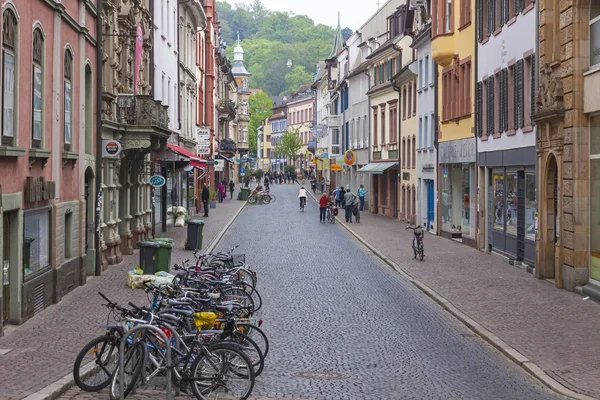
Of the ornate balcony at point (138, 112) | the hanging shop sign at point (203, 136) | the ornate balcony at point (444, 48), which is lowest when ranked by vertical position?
the ornate balcony at point (138, 112)

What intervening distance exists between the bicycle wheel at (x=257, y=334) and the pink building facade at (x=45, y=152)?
3.94 metres

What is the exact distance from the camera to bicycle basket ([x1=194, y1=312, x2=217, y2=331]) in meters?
11.7

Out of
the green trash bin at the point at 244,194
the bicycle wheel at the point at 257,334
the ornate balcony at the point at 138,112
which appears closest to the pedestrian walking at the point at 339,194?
the green trash bin at the point at 244,194

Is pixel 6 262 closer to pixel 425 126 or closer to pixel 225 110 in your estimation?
pixel 425 126

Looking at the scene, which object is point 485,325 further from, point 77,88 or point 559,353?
point 77,88

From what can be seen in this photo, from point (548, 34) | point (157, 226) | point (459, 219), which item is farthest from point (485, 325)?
point (157, 226)

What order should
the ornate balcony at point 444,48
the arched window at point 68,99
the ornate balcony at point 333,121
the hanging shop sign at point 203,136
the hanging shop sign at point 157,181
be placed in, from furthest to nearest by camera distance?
the ornate balcony at point 333,121
the hanging shop sign at point 203,136
the ornate balcony at point 444,48
the hanging shop sign at point 157,181
the arched window at point 68,99

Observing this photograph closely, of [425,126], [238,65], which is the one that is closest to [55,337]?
[425,126]

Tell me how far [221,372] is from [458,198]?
91.4 feet

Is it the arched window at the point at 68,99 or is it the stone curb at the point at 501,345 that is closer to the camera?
the stone curb at the point at 501,345

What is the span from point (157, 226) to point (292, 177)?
8356 cm

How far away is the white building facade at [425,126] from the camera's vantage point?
42438mm

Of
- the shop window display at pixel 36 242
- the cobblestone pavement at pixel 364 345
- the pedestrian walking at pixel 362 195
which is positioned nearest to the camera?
the cobblestone pavement at pixel 364 345

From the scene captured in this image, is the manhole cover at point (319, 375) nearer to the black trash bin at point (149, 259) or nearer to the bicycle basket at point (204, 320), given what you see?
the bicycle basket at point (204, 320)
